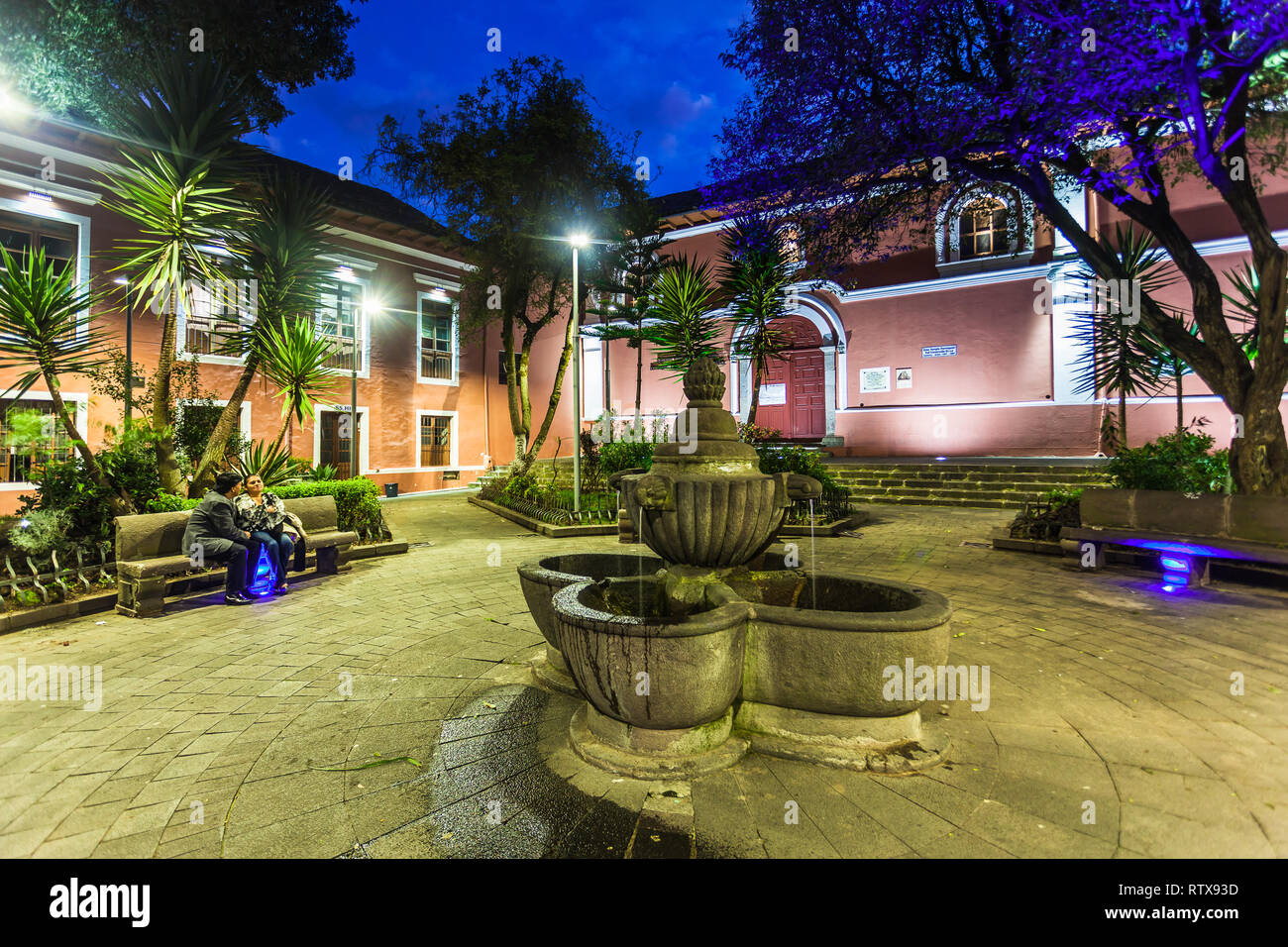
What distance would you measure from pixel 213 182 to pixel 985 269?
1805 cm

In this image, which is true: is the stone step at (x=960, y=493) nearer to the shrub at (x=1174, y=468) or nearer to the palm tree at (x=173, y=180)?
the shrub at (x=1174, y=468)

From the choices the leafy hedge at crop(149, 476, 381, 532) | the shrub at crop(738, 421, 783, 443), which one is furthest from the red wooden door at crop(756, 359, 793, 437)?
the leafy hedge at crop(149, 476, 381, 532)

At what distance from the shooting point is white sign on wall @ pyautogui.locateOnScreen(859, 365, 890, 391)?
1788 centimetres

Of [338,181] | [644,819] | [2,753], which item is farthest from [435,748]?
[338,181]

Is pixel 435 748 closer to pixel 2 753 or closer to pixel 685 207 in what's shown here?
pixel 2 753

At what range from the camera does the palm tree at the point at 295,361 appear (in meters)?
8.42

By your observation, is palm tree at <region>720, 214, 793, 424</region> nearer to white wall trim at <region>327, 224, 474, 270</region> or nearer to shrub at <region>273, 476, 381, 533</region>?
shrub at <region>273, 476, 381, 533</region>

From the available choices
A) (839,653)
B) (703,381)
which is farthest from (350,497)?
(839,653)

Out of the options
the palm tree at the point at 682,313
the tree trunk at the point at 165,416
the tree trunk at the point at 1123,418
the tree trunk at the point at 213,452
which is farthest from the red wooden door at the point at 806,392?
the tree trunk at the point at 165,416

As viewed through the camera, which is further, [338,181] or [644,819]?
[338,181]

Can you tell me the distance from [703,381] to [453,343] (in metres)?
18.5

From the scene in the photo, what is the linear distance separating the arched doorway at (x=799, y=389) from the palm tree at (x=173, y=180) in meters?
15.8

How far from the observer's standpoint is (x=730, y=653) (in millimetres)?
2926

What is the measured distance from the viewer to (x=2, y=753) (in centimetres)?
301
